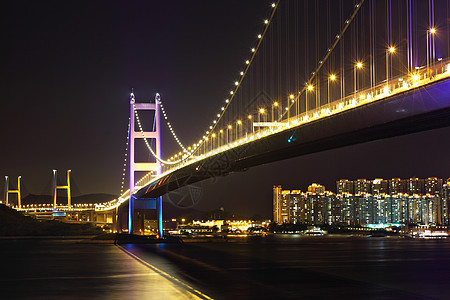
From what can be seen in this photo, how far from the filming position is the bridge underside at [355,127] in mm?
19906

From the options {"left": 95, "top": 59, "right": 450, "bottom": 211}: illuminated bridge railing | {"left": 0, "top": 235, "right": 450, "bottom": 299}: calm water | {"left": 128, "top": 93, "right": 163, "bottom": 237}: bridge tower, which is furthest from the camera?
{"left": 128, "top": 93, "right": 163, "bottom": 237}: bridge tower

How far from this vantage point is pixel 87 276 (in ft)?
71.6

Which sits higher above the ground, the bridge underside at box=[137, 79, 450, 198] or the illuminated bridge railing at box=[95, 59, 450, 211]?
the illuminated bridge railing at box=[95, 59, 450, 211]

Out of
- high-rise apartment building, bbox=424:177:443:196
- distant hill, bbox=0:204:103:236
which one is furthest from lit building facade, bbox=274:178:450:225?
distant hill, bbox=0:204:103:236

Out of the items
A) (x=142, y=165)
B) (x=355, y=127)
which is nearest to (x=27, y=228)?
(x=142, y=165)

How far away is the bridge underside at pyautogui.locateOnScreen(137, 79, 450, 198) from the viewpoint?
19.9 meters

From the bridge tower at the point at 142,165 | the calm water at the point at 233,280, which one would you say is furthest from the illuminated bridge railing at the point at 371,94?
the bridge tower at the point at 142,165

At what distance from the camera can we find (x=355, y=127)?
2398 centimetres

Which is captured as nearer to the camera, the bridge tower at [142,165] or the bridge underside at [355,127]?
the bridge underside at [355,127]

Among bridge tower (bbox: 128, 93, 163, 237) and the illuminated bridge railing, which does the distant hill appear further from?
the illuminated bridge railing

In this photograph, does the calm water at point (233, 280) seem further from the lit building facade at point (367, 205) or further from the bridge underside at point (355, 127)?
the lit building facade at point (367, 205)

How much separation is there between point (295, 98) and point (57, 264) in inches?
556

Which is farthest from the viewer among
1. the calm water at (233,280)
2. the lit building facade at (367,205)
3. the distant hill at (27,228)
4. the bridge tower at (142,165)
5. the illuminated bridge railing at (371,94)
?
the lit building facade at (367,205)

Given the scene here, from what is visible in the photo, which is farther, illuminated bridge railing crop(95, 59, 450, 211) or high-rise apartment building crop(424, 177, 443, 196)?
high-rise apartment building crop(424, 177, 443, 196)
